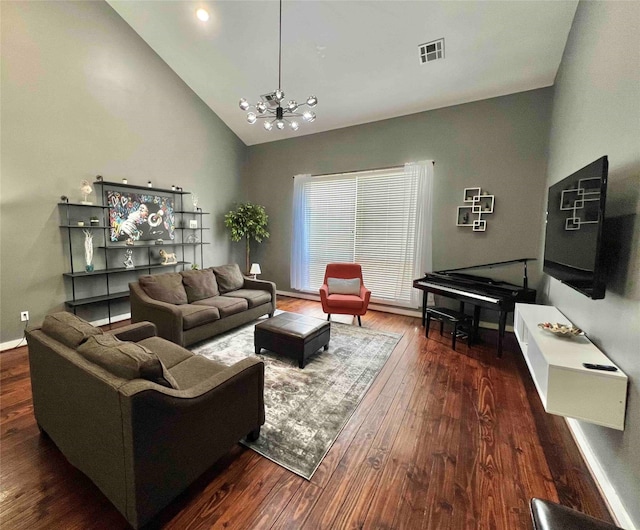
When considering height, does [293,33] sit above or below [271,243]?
above

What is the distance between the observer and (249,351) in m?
3.23

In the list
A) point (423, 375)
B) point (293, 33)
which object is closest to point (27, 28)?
point (293, 33)

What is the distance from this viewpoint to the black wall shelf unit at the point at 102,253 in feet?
12.0

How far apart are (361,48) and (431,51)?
82 cm

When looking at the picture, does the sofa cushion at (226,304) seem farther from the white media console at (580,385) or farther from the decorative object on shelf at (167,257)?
the white media console at (580,385)

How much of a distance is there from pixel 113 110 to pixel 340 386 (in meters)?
4.68

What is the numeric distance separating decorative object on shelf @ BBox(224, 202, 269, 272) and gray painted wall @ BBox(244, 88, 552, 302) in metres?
1.49

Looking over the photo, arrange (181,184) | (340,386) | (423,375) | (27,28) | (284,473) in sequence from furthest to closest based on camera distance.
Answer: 1. (181,184)
2. (27,28)
3. (423,375)
4. (340,386)
5. (284,473)

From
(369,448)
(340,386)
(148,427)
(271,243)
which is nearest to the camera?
(148,427)

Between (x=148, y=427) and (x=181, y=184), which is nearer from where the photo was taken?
(x=148, y=427)

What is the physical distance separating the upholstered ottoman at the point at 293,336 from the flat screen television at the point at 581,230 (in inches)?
84.9

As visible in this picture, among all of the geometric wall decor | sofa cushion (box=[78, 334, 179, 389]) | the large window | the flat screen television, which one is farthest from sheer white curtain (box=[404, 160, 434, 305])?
sofa cushion (box=[78, 334, 179, 389])

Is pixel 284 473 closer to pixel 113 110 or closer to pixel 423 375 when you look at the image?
pixel 423 375

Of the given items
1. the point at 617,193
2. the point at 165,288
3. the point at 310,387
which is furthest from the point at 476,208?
the point at 165,288
